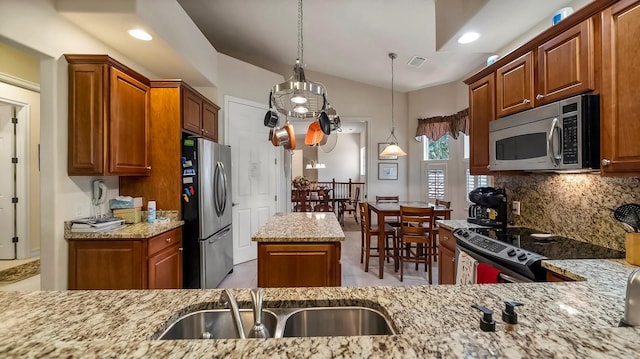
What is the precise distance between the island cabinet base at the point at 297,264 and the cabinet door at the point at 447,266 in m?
1.10

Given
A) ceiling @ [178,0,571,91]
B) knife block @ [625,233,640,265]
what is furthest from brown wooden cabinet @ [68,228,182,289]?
knife block @ [625,233,640,265]

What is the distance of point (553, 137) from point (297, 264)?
185 centimetres

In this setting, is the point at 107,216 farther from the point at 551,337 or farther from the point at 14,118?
the point at 551,337

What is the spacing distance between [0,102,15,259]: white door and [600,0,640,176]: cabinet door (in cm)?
610

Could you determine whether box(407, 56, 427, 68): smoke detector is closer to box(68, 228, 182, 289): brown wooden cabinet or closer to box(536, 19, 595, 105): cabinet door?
box(536, 19, 595, 105): cabinet door

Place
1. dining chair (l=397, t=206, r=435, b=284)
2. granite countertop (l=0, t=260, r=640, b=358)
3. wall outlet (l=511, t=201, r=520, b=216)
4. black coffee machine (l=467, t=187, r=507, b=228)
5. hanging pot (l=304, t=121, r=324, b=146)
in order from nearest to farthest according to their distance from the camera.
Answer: granite countertop (l=0, t=260, r=640, b=358), black coffee machine (l=467, t=187, r=507, b=228), wall outlet (l=511, t=201, r=520, b=216), hanging pot (l=304, t=121, r=324, b=146), dining chair (l=397, t=206, r=435, b=284)

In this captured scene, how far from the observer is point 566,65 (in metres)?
1.70

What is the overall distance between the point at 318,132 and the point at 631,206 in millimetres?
2247

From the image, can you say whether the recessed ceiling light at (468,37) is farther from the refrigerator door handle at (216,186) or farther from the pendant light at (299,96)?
the refrigerator door handle at (216,186)

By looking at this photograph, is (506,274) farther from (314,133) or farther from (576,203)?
(314,133)

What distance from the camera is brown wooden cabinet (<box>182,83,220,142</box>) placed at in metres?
3.05

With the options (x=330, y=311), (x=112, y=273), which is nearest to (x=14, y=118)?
(x=112, y=273)

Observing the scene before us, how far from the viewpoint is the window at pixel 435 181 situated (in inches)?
217

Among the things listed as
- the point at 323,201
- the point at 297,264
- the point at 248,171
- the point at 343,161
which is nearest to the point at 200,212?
the point at 297,264
